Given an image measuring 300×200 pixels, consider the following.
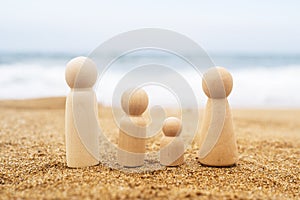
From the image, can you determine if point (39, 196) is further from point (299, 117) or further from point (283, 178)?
point (299, 117)

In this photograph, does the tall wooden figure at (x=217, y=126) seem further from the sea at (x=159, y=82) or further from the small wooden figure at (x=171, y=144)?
the sea at (x=159, y=82)

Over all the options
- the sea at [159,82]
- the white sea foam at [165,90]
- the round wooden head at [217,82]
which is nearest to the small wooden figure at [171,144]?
the round wooden head at [217,82]

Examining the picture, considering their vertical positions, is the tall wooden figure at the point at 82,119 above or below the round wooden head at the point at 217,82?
below

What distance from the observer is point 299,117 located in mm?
5441

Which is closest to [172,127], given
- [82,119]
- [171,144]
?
[171,144]

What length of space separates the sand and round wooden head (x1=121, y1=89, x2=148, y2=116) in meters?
0.39

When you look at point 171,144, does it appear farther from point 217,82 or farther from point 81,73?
point 81,73

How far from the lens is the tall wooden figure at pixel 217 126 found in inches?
80.4

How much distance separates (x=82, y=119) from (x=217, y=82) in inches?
34.1

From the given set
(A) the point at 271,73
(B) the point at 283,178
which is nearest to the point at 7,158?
(B) the point at 283,178

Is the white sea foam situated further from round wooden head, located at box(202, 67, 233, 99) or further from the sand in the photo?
round wooden head, located at box(202, 67, 233, 99)

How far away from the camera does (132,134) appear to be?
203 cm

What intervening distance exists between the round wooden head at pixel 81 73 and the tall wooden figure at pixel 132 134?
228mm

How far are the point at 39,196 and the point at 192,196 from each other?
2.32ft
